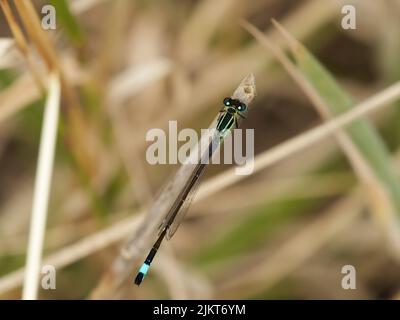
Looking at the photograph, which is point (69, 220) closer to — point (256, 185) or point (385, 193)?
point (256, 185)

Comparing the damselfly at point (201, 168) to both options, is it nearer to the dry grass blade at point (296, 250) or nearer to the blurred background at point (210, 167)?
the blurred background at point (210, 167)

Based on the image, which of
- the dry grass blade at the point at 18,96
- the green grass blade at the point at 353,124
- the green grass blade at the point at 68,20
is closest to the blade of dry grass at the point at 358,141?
the green grass blade at the point at 353,124

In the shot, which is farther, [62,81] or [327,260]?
[327,260]

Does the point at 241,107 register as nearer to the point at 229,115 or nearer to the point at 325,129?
the point at 229,115

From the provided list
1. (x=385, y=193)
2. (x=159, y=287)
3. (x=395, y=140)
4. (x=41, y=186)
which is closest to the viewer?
(x=41, y=186)

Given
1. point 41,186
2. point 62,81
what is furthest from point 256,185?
point 41,186

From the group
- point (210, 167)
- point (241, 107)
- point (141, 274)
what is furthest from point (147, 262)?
point (210, 167)
